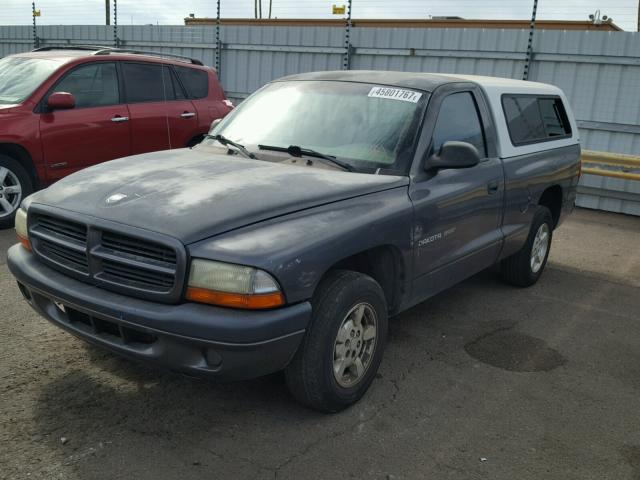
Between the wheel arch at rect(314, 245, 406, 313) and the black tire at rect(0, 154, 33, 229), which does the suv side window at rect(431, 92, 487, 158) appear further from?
the black tire at rect(0, 154, 33, 229)

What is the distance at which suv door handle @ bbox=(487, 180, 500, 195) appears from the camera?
463cm

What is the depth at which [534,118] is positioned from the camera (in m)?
5.60

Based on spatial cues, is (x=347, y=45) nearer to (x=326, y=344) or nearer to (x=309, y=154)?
(x=309, y=154)

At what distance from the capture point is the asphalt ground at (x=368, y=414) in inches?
116

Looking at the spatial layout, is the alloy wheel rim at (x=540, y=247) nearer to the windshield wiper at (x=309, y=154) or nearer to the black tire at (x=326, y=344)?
the windshield wiper at (x=309, y=154)

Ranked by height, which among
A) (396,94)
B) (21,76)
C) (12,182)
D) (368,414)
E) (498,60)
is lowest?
(368,414)

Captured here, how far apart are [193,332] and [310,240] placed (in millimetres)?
682

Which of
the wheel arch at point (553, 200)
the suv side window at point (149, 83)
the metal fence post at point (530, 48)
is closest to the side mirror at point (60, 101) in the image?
the suv side window at point (149, 83)

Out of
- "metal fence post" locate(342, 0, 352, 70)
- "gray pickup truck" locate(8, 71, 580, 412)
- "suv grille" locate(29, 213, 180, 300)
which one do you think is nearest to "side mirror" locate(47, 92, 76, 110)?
"gray pickup truck" locate(8, 71, 580, 412)

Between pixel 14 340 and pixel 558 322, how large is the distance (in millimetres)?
3879

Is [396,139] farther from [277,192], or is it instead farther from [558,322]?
[558,322]

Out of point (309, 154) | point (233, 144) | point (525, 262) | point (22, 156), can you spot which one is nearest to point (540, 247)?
point (525, 262)

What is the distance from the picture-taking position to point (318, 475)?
9.45 ft

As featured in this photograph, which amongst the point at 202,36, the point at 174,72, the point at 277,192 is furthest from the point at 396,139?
the point at 202,36
